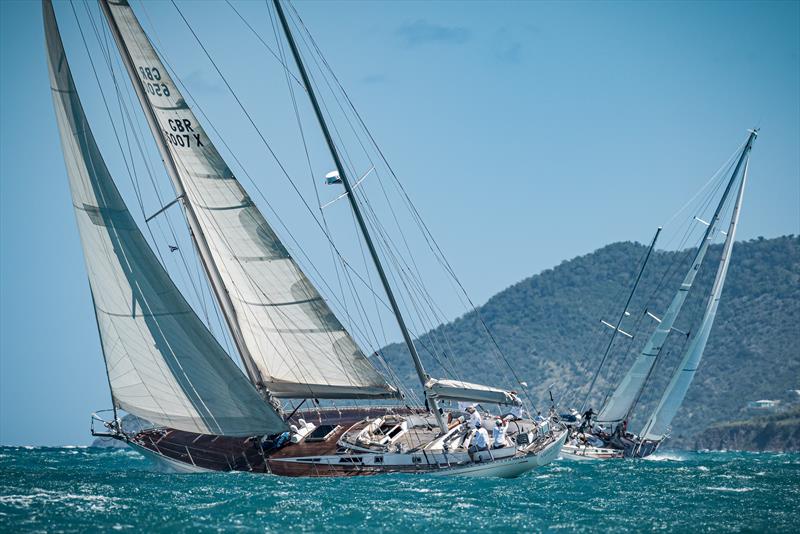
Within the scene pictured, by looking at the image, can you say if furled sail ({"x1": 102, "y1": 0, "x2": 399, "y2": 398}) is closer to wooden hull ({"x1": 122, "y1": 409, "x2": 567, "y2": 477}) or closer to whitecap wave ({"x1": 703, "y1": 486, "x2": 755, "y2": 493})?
wooden hull ({"x1": 122, "y1": 409, "x2": 567, "y2": 477})

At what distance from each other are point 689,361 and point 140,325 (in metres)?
24.7

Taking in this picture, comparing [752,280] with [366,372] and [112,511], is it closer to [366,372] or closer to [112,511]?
[366,372]

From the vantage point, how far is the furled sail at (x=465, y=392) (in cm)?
2658

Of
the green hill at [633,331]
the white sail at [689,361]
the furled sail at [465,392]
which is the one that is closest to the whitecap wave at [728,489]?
the furled sail at [465,392]

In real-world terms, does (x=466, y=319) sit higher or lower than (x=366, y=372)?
higher

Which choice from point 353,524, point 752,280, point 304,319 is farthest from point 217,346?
point 752,280

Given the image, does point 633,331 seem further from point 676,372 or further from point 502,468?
point 502,468

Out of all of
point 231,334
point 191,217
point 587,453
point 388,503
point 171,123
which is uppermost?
point 171,123

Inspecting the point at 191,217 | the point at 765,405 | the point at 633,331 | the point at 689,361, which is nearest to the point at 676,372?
the point at 689,361

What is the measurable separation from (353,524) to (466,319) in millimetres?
113558

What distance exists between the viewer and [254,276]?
26797 mm

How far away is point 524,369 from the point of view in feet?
368

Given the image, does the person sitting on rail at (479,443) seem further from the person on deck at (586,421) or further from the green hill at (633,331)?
the green hill at (633,331)

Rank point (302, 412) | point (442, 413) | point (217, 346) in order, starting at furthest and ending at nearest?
point (302, 412) < point (442, 413) < point (217, 346)
